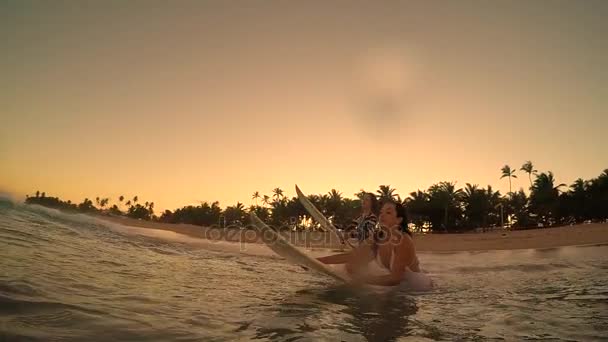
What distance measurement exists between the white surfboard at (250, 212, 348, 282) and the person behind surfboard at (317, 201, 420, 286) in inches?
16.6

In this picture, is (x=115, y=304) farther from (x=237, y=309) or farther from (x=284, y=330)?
(x=284, y=330)

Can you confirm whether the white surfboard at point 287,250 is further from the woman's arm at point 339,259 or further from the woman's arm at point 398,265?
the woman's arm at point 339,259

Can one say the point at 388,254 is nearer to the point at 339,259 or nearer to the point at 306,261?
the point at 339,259

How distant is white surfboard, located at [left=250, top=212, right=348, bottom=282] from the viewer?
549 centimetres

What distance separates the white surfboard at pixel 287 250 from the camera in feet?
18.0

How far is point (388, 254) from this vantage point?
636cm

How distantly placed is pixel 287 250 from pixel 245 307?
1642 mm

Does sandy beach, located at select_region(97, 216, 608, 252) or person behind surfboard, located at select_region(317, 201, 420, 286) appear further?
sandy beach, located at select_region(97, 216, 608, 252)

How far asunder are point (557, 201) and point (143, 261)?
53126mm

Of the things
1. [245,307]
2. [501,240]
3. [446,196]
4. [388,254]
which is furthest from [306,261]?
[446,196]

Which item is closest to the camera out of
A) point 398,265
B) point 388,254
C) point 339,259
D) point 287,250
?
point 287,250

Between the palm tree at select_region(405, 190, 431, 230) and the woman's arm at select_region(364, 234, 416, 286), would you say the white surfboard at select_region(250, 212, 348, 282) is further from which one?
the palm tree at select_region(405, 190, 431, 230)

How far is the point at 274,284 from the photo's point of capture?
608cm

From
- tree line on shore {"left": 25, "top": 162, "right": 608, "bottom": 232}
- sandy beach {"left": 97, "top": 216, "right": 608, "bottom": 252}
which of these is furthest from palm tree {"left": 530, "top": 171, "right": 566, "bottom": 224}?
sandy beach {"left": 97, "top": 216, "right": 608, "bottom": 252}
